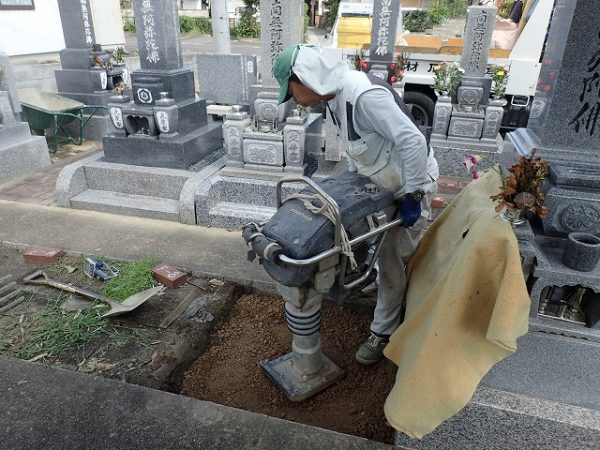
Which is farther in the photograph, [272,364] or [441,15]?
[441,15]

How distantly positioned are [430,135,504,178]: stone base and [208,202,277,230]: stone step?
3159mm

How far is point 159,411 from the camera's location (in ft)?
7.59

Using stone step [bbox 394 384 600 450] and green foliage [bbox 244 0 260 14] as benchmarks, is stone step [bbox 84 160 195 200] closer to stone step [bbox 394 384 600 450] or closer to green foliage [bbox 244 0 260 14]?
stone step [bbox 394 384 600 450]

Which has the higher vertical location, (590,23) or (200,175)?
(590,23)

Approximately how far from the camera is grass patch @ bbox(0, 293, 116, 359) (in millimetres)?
3008

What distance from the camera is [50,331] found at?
3.16 m

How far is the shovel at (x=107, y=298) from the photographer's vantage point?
3.32 metres

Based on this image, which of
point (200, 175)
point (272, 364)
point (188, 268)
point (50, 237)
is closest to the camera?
point (272, 364)

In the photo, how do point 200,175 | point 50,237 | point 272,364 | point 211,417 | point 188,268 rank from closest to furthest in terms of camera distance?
point 211,417, point 272,364, point 188,268, point 50,237, point 200,175

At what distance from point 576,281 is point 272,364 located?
6.14ft

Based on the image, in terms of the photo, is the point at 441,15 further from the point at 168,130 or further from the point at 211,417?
the point at 211,417

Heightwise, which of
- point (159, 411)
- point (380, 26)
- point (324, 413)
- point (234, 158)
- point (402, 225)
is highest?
point (380, 26)

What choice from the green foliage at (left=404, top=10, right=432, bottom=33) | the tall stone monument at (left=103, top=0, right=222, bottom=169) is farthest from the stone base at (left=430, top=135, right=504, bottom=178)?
the green foliage at (left=404, top=10, right=432, bottom=33)

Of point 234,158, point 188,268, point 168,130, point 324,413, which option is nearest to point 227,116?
point 234,158
